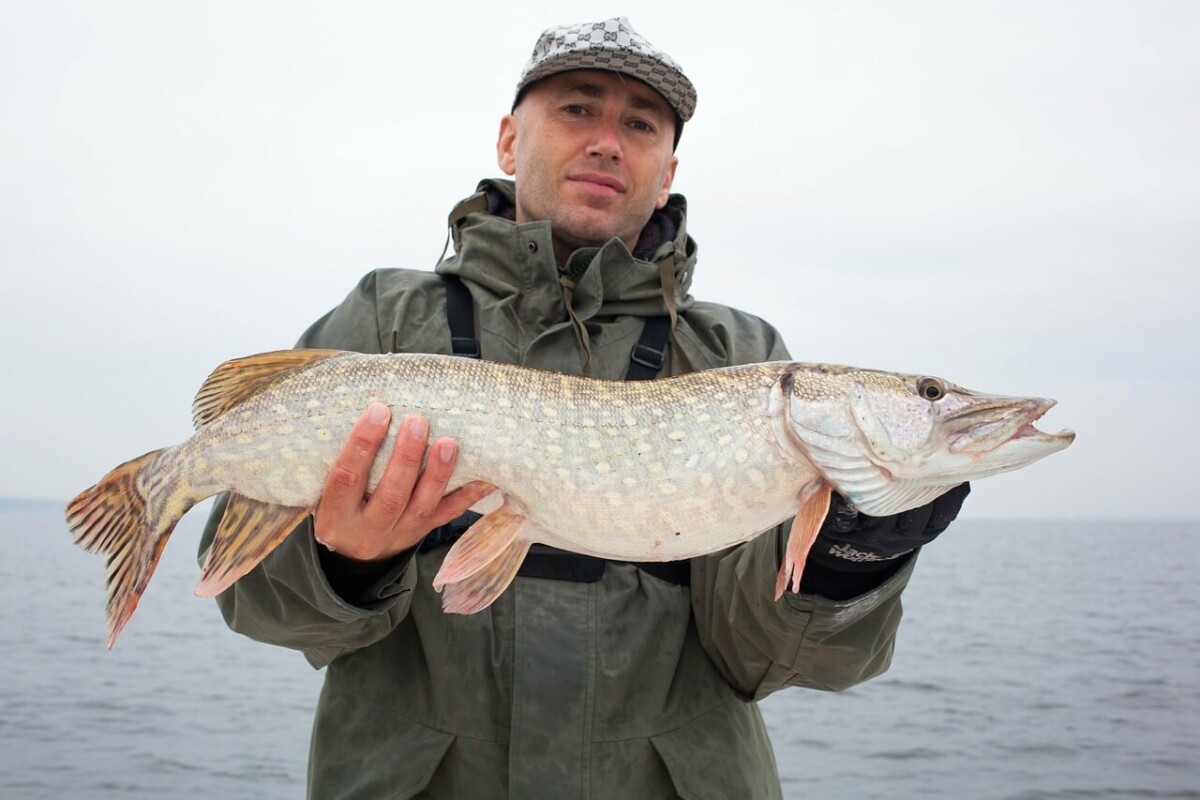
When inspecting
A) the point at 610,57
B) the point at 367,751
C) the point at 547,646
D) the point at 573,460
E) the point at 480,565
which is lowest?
the point at 367,751

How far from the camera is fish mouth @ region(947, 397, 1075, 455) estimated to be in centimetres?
230

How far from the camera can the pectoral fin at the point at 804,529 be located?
2.34m

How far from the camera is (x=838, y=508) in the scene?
2.44m

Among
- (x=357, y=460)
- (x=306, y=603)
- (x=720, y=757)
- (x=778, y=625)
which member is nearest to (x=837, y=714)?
(x=720, y=757)

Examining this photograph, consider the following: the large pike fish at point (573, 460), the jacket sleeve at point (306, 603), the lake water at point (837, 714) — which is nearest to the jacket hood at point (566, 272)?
the large pike fish at point (573, 460)

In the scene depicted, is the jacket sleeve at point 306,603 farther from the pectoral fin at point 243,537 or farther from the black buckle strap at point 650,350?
the black buckle strap at point 650,350

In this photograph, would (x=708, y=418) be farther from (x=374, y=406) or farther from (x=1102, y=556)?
(x=1102, y=556)

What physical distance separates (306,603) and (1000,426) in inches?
74.8

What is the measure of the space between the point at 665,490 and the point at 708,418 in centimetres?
22

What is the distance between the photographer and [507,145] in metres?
3.68

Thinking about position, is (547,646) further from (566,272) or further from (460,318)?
(566,272)

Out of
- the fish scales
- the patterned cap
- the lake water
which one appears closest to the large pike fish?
the fish scales

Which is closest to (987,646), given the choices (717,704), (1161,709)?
(1161,709)

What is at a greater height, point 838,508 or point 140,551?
point 838,508
